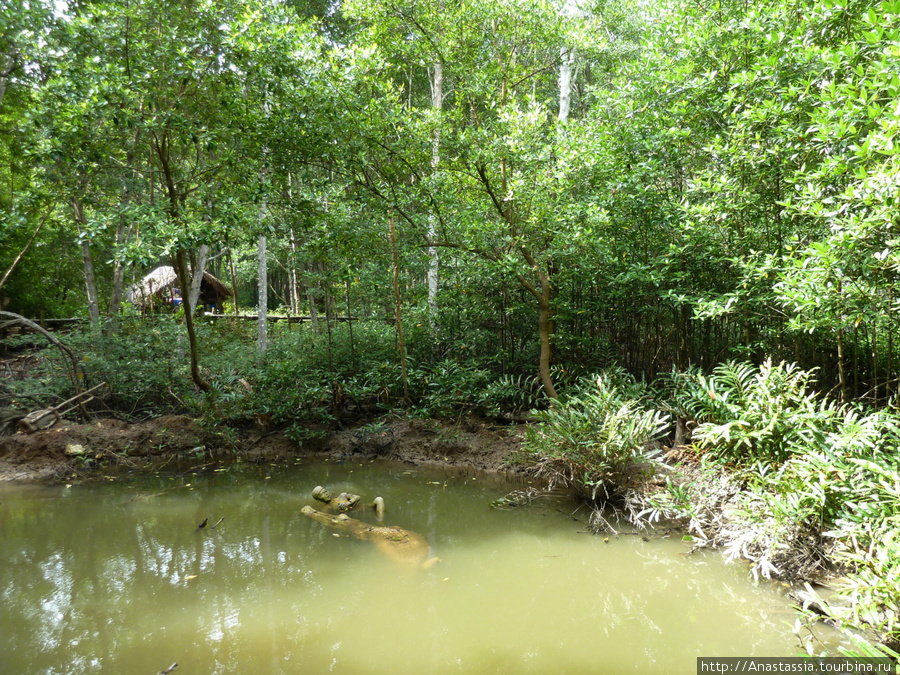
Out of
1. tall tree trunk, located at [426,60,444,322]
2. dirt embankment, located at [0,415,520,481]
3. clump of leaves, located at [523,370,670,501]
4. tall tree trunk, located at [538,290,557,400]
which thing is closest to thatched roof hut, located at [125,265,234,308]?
dirt embankment, located at [0,415,520,481]

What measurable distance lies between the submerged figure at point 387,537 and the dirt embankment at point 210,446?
185 cm

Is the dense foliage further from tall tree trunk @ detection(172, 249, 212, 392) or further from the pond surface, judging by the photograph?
the pond surface

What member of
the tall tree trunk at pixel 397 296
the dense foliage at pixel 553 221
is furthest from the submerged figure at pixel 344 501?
the tall tree trunk at pixel 397 296

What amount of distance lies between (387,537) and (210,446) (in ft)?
11.5

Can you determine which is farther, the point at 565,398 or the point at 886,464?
the point at 565,398

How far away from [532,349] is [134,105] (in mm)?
5712

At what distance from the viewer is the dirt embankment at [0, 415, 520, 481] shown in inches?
234

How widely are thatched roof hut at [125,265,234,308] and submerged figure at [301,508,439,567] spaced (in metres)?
7.54

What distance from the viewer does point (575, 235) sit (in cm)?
527

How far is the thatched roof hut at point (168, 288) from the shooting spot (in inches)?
448

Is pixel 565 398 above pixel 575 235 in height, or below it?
below

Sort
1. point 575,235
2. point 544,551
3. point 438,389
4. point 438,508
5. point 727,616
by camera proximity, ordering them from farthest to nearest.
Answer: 1. point 438,389
2. point 575,235
3. point 438,508
4. point 544,551
5. point 727,616

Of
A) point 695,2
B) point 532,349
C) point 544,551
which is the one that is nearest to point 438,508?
point 544,551

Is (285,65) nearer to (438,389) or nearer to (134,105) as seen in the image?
(134,105)
